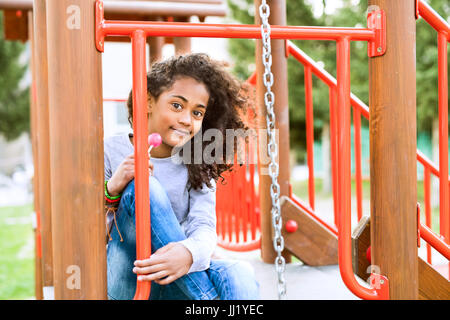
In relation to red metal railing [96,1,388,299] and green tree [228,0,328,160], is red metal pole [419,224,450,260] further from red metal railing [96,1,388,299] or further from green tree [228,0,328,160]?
green tree [228,0,328,160]

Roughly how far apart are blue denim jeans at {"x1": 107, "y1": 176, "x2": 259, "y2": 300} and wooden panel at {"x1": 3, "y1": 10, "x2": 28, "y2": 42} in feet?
9.68

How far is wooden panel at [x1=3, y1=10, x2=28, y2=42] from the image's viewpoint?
13.2ft

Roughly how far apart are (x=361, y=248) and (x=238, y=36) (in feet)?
3.27

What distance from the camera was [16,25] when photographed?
4391 mm

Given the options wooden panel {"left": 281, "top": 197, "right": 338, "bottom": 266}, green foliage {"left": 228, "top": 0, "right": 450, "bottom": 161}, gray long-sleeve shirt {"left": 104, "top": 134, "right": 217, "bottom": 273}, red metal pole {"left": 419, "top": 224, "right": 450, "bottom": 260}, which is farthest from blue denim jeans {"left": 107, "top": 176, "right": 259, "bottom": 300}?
green foliage {"left": 228, "top": 0, "right": 450, "bottom": 161}

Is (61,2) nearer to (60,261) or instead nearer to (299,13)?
(60,261)

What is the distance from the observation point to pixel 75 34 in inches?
52.6

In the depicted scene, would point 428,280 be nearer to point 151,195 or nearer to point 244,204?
point 151,195

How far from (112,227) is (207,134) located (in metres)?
0.60

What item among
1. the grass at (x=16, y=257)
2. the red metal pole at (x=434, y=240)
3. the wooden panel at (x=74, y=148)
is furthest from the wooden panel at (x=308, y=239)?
the grass at (x=16, y=257)

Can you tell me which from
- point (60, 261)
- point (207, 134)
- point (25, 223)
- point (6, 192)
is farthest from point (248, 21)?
point (60, 261)

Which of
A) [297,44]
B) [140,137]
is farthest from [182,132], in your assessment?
[297,44]
